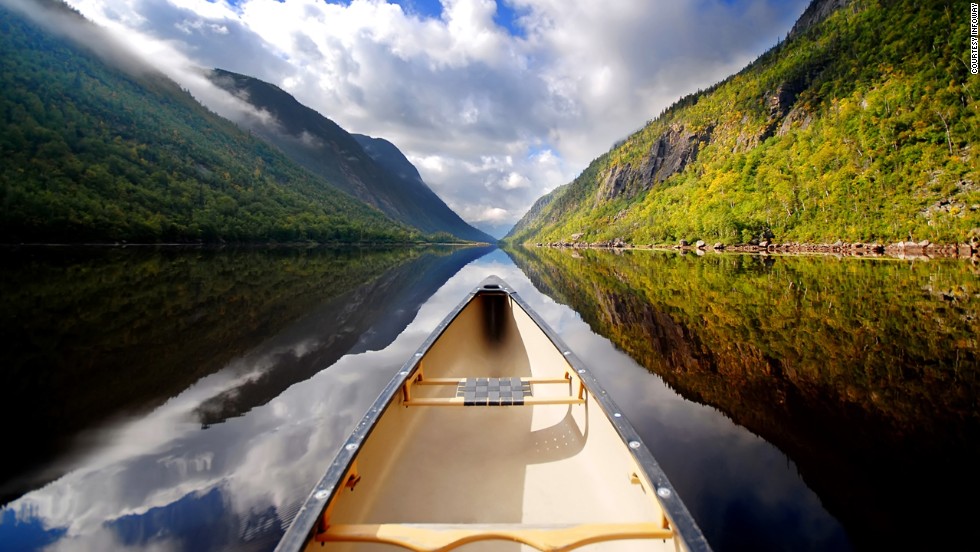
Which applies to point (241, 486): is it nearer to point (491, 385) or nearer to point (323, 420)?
point (323, 420)

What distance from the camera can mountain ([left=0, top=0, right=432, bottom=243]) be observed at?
48000 mm

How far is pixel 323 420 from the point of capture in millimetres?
5934

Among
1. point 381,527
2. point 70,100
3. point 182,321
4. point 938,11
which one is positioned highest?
point 938,11

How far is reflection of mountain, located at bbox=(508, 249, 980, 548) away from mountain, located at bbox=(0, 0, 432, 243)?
189 feet

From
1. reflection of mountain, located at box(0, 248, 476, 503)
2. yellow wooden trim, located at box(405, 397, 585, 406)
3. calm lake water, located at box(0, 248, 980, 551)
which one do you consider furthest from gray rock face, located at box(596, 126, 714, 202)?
yellow wooden trim, located at box(405, 397, 585, 406)

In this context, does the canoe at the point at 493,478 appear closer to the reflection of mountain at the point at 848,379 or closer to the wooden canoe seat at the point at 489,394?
the wooden canoe seat at the point at 489,394

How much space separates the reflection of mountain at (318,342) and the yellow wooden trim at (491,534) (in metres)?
4.61

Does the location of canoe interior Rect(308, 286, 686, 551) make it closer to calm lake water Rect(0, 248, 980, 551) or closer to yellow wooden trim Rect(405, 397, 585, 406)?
yellow wooden trim Rect(405, 397, 585, 406)

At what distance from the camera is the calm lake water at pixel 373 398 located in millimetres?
3723

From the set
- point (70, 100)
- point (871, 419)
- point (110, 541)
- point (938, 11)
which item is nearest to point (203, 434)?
point (110, 541)

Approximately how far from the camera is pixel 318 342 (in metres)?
10.2

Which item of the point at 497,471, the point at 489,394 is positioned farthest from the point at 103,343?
the point at 497,471

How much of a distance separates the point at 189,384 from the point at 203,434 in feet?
7.53

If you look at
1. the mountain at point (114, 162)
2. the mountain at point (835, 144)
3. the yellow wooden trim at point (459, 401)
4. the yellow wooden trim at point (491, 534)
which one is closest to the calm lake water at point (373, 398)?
A: the yellow wooden trim at point (459, 401)
